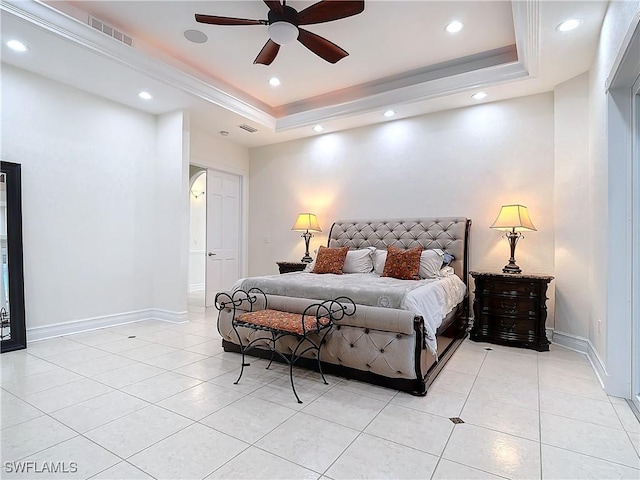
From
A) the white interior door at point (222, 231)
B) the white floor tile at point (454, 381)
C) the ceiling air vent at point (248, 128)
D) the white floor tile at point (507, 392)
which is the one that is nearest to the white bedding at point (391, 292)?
the white floor tile at point (454, 381)

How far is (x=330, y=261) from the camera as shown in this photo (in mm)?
4344

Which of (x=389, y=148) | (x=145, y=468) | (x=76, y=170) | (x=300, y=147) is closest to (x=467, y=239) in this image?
(x=389, y=148)

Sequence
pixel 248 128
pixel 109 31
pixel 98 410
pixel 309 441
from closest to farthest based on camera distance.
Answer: pixel 309 441
pixel 98 410
pixel 109 31
pixel 248 128

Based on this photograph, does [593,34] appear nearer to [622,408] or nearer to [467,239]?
[467,239]

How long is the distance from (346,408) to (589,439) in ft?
4.66

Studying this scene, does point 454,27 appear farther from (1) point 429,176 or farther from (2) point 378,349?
(2) point 378,349

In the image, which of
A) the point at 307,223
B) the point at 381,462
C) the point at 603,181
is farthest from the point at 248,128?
the point at 381,462

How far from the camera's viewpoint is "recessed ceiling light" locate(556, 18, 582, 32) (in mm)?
2807

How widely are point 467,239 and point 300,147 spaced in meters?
3.22

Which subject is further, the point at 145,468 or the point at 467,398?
the point at 467,398

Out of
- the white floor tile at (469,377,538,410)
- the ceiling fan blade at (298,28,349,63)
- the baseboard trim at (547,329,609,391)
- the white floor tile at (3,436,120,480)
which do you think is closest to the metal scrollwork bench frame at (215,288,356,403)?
the white floor tile at (3,436,120,480)

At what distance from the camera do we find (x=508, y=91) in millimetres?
4121

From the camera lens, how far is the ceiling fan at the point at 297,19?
8.59ft

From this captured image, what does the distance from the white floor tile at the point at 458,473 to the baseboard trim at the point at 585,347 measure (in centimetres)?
165
